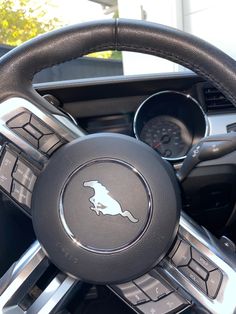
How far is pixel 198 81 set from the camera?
1707 mm

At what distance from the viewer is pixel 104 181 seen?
785 millimetres

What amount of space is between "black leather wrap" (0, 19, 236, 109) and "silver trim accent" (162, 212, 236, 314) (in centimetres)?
23

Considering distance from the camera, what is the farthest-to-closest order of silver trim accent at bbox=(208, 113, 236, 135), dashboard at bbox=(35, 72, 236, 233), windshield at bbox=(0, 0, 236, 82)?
windshield at bbox=(0, 0, 236, 82), silver trim accent at bbox=(208, 113, 236, 135), dashboard at bbox=(35, 72, 236, 233)

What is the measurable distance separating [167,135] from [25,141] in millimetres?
971

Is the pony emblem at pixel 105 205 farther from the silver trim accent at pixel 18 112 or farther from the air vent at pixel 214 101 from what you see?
the air vent at pixel 214 101

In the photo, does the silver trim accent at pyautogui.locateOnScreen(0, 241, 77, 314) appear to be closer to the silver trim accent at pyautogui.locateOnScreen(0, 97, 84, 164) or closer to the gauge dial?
the silver trim accent at pyautogui.locateOnScreen(0, 97, 84, 164)

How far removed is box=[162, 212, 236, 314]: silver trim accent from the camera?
0.81 metres

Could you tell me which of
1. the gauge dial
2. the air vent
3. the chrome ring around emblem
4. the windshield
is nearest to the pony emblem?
the chrome ring around emblem

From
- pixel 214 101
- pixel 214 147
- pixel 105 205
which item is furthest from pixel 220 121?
pixel 105 205

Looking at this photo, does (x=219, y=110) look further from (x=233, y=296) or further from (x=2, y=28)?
(x=2, y=28)

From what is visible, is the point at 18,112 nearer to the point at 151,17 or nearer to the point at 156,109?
the point at 156,109

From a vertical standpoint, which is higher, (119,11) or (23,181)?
(119,11)

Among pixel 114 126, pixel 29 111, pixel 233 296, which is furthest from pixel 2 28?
pixel 233 296

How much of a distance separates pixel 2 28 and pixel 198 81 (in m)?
1.65
